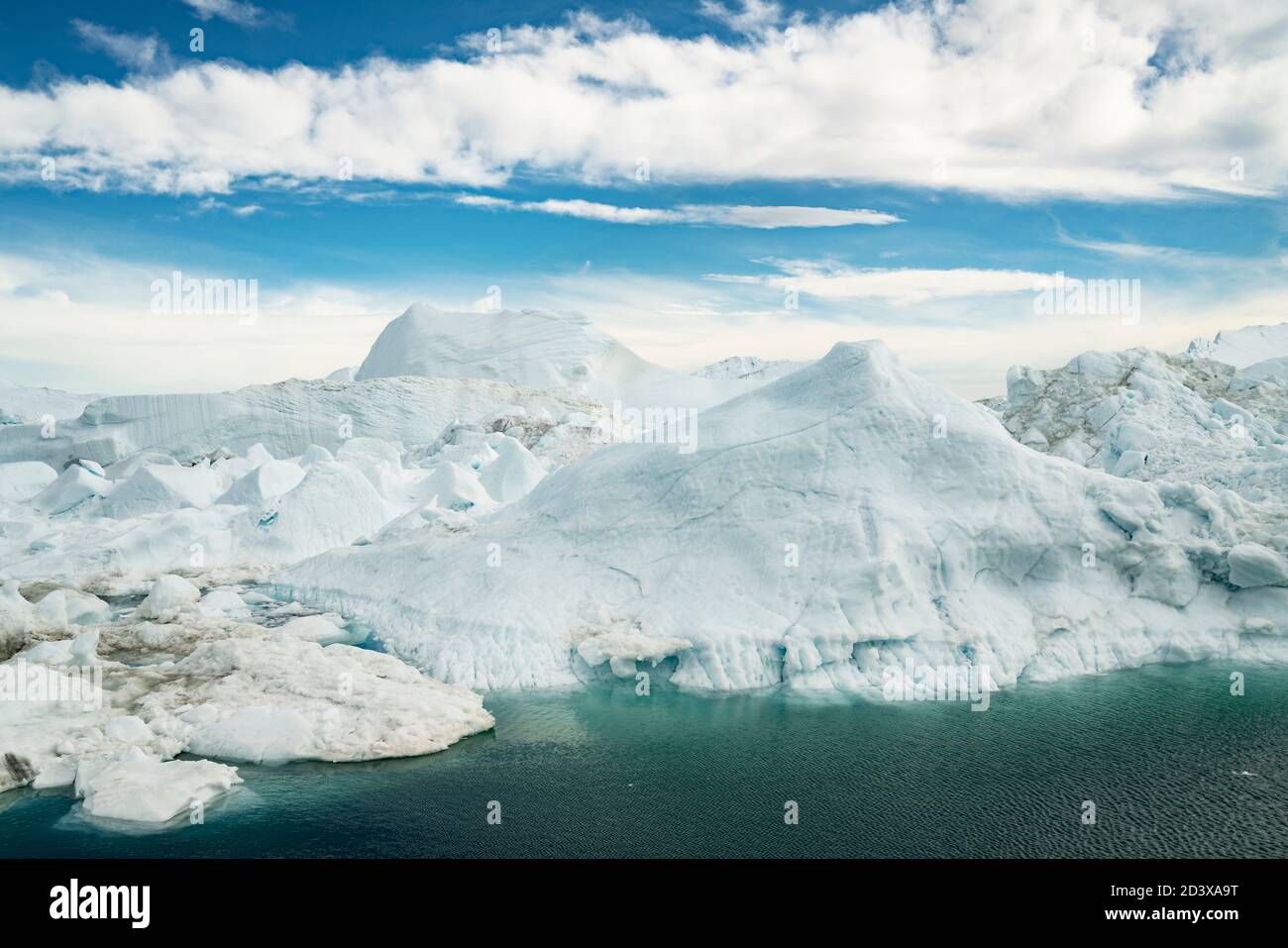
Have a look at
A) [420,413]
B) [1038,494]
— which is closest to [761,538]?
[1038,494]

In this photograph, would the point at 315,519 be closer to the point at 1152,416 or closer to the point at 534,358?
the point at 1152,416

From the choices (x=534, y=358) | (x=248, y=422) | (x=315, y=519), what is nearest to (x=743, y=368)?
(x=534, y=358)

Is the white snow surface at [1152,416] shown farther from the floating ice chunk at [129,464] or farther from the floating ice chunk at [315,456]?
the floating ice chunk at [129,464]

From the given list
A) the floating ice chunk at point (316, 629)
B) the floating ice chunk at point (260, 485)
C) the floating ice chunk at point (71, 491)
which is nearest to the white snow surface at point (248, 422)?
the floating ice chunk at point (71, 491)

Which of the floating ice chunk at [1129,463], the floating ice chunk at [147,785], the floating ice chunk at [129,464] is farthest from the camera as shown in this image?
the floating ice chunk at [129,464]

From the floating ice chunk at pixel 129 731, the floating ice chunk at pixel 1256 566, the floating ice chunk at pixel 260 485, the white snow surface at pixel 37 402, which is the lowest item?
the floating ice chunk at pixel 129 731

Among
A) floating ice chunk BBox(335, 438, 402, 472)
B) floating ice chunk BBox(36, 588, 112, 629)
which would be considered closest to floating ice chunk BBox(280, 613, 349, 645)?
floating ice chunk BBox(36, 588, 112, 629)

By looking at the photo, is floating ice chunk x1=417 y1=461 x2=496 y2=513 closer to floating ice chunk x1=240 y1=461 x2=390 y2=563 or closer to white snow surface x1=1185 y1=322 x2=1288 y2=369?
floating ice chunk x1=240 y1=461 x2=390 y2=563
